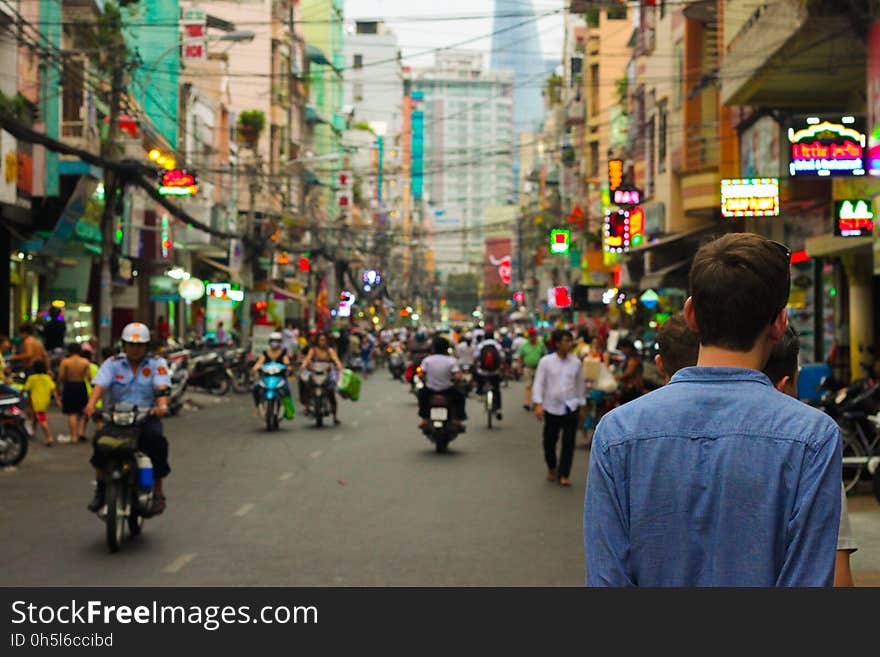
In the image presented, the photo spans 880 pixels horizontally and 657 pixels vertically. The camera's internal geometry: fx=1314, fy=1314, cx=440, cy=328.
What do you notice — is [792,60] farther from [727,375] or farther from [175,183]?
[727,375]

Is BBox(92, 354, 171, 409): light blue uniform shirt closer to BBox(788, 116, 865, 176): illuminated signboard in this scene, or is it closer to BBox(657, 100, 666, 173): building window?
BBox(788, 116, 865, 176): illuminated signboard

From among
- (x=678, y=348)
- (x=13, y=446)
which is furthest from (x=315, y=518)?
(x=678, y=348)

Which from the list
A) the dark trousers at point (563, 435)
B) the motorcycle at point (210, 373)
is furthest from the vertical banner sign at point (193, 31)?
the dark trousers at point (563, 435)

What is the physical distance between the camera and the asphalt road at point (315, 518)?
9578mm

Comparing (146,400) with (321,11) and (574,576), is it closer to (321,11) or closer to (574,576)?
(574,576)

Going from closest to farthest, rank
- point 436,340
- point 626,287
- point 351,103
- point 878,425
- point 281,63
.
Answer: point 878,425 < point 436,340 < point 626,287 < point 281,63 < point 351,103

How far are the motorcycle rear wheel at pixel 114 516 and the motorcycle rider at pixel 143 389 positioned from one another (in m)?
0.37

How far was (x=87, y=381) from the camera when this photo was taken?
817 inches

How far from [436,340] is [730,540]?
16471 millimetres

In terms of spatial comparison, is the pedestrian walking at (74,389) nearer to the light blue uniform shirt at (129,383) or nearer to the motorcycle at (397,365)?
the light blue uniform shirt at (129,383)

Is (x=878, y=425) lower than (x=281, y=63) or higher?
lower

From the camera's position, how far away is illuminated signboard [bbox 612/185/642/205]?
134 feet
